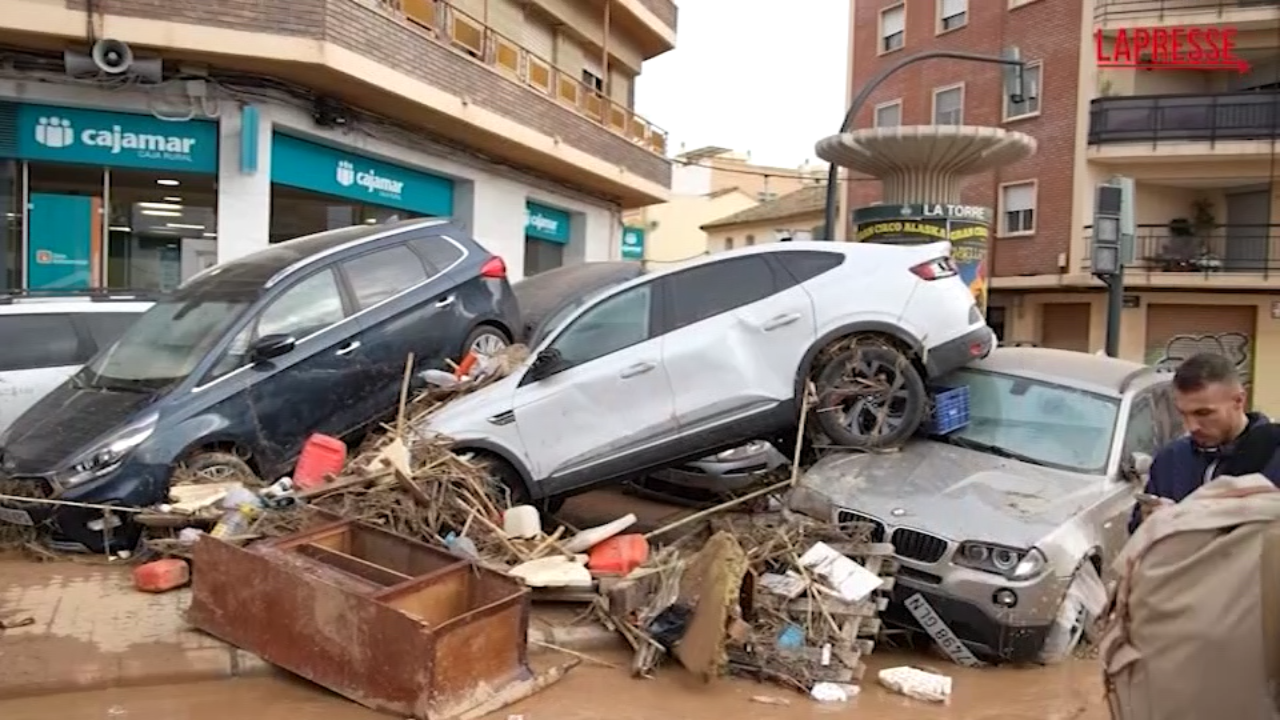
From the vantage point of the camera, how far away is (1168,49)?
24.6 meters

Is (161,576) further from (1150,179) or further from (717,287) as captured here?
(1150,179)

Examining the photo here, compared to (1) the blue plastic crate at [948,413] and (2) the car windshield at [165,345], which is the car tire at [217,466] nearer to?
(2) the car windshield at [165,345]

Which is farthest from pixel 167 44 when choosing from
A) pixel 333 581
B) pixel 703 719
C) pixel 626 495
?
pixel 703 719

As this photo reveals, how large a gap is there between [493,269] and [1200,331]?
21.5 meters

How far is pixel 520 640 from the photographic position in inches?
192

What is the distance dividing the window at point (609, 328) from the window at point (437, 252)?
1.93 m

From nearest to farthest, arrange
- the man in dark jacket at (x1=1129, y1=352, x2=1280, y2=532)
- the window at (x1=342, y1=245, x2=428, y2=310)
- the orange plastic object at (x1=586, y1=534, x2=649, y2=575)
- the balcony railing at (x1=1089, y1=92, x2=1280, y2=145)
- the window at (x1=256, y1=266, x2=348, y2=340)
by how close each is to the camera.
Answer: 1. the man in dark jacket at (x1=1129, y1=352, x2=1280, y2=532)
2. the orange plastic object at (x1=586, y1=534, x2=649, y2=575)
3. the window at (x1=256, y1=266, x2=348, y2=340)
4. the window at (x1=342, y1=245, x2=428, y2=310)
5. the balcony railing at (x1=1089, y1=92, x2=1280, y2=145)

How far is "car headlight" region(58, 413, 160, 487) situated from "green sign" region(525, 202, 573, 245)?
41.3ft

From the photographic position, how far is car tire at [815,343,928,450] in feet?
21.9

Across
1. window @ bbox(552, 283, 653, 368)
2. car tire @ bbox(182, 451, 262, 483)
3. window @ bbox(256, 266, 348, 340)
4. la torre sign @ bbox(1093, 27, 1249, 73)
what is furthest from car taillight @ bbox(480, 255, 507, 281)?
la torre sign @ bbox(1093, 27, 1249, 73)

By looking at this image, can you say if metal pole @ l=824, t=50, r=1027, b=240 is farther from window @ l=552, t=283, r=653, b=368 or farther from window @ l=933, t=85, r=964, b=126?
window @ l=933, t=85, r=964, b=126

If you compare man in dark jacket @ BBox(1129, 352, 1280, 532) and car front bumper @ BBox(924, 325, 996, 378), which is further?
car front bumper @ BBox(924, 325, 996, 378)

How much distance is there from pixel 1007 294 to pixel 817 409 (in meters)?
21.8

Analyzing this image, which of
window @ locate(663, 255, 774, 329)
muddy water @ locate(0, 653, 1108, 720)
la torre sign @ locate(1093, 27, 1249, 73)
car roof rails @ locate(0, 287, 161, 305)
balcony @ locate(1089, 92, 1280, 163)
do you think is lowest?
muddy water @ locate(0, 653, 1108, 720)
